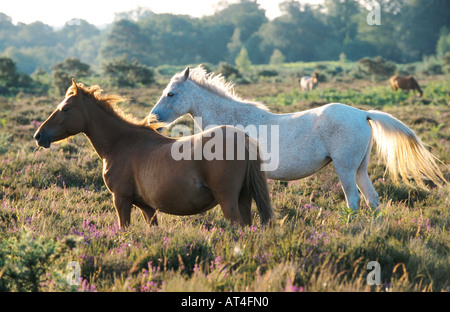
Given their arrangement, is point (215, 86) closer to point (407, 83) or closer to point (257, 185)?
point (257, 185)

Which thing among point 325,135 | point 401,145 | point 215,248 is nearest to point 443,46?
point 401,145

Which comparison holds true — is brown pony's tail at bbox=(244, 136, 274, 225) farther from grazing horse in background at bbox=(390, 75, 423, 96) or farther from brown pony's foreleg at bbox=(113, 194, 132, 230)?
grazing horse in background at bbox=(390, 75, 423, 96)

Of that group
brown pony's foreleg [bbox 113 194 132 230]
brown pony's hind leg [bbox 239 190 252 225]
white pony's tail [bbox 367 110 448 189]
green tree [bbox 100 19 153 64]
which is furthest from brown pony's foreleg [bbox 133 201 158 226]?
green tree [bbox 100 19 153 64]

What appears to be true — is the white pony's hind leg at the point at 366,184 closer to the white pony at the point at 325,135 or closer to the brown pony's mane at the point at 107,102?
the white pony at the point at 325,135

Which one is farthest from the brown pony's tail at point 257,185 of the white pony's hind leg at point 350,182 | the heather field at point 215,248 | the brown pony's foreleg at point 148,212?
the white pony's hind leg at point 350,182

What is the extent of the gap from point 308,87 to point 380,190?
70.0ft

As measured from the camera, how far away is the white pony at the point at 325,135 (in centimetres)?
555

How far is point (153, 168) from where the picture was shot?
4.37 m

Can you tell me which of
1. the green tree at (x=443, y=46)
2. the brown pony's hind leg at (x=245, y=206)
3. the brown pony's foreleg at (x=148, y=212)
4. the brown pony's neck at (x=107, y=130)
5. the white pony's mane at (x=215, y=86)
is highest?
the green tree at (x=443, y=46)

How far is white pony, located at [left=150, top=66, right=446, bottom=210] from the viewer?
18.2 ft

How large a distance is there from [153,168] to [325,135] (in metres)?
2.50

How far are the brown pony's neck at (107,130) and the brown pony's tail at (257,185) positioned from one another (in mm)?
1325

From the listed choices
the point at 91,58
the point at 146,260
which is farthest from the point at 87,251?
the point at 91,58
